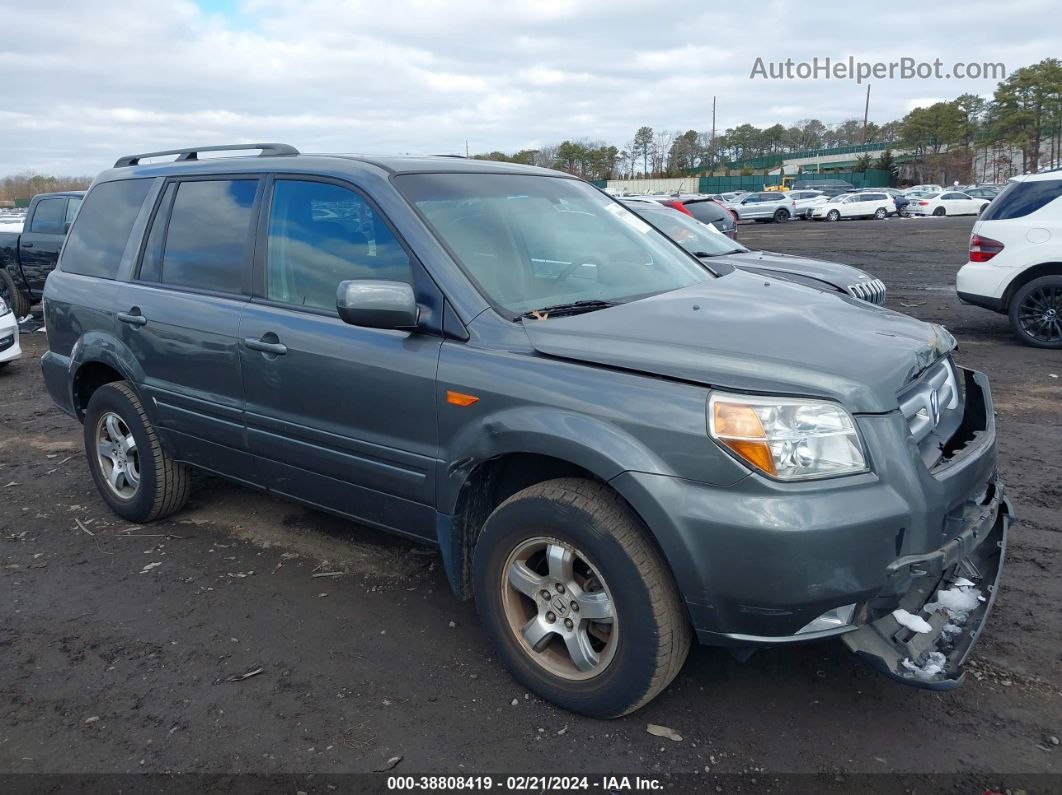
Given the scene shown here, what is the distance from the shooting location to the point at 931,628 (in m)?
2.67

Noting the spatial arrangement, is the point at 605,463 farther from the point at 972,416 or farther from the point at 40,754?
the point at 40,754

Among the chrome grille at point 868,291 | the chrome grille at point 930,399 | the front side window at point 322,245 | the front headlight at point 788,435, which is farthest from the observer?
the chrome grille at point 868,291

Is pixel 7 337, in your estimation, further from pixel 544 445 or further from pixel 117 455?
pixel 544 445

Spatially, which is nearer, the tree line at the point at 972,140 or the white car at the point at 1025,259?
the white car at the point at 1025,259

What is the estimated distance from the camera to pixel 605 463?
2.58 meters

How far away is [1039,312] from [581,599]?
8.13m

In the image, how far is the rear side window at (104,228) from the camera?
4.56m

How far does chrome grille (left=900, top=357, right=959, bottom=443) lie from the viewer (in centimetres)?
271

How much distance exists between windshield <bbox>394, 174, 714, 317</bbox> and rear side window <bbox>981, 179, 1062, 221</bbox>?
6338mm

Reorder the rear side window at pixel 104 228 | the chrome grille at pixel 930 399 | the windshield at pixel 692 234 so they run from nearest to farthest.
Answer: the chrome grille at pixel 930 399 < the rear side window at pixel 104 228 < the windshield at pixel 692 234

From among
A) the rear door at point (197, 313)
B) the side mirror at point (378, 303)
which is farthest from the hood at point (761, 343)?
the rear door at point (197, 313)

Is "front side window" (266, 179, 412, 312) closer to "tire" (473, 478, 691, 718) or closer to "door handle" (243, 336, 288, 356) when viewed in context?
"door handle" (243, 336, 288, 356)

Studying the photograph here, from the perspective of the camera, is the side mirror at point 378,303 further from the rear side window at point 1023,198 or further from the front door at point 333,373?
the rear side window at point 1023,198

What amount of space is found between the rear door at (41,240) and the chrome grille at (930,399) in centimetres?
1253
